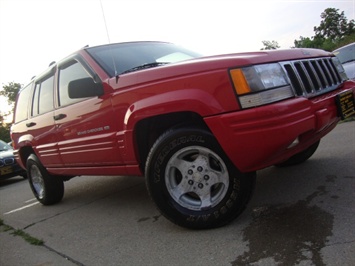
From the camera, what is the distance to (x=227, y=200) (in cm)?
288

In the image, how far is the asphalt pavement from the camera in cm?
246

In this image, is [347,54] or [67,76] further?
[347,54]

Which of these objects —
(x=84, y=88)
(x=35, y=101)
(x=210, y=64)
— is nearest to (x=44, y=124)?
(x=35, y=101)

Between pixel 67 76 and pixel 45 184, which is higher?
pixel 67 76

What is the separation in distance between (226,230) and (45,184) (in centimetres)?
314

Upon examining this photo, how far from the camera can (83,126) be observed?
3766 mm

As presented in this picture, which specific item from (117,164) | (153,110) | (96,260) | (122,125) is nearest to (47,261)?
(96,260)

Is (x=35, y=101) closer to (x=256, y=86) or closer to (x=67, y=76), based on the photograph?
(x=67, y=76)

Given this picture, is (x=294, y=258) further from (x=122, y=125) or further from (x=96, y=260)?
(x=122, y=125)

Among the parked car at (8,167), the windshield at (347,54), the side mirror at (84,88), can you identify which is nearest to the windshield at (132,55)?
the side mirror at (84,88)

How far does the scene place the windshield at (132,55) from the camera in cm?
364

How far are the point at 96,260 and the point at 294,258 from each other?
5.00 ft

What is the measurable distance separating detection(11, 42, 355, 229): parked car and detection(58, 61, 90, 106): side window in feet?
0.09

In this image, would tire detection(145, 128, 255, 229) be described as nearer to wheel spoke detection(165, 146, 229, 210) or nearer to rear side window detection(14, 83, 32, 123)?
wheel spoke detection(165, 146, 229, 210)
